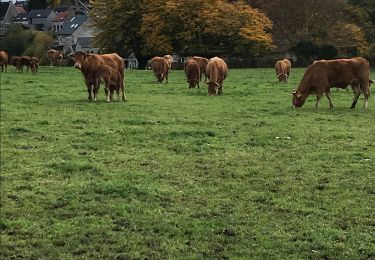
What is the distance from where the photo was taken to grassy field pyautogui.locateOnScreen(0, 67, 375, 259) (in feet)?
18.3

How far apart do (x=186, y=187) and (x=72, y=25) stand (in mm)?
101534

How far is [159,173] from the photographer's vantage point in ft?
27.5

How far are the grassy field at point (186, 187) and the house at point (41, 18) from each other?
356 ft

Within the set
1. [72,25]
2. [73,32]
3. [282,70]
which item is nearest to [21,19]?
[72,25]

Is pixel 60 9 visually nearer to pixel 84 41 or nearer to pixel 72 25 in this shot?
pixel 72 25

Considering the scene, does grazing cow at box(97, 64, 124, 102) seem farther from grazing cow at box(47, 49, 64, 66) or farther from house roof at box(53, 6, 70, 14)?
house roof at box(53, 6, 70, 14)

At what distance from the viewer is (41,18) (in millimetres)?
119625

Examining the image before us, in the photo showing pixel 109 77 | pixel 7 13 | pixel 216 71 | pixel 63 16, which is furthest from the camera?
pixel 7 13

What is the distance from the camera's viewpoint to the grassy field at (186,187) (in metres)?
5.57

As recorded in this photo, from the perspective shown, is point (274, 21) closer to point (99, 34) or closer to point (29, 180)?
point (99, 34)

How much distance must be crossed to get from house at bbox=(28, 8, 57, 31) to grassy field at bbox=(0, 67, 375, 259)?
356ft

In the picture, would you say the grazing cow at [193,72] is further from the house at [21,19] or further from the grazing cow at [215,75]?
the house at [21,19]

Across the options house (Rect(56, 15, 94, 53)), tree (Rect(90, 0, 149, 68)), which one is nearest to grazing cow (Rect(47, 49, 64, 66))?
tree (Rect(90, 0, 149, 68))

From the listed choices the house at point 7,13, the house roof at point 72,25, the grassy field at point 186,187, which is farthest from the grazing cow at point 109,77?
the house at point 7,13
